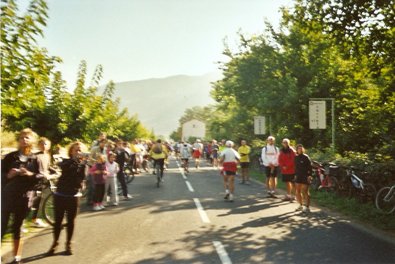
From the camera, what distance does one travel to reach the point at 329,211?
1067 cm

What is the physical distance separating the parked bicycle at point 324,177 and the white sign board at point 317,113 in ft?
8.40

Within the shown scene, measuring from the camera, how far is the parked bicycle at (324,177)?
45.2 ft

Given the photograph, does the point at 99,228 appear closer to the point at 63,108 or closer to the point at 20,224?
the point at 20,224

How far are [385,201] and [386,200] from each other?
58 mm

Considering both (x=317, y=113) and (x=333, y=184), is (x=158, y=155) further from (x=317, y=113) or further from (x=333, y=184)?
(x=317, y=113)

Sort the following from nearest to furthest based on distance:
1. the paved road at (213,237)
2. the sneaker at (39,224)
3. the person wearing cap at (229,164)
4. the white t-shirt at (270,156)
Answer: the paved road at (213,237)
the sneaker at (39,224)
the person wearing cap at (229,164)
the white t-shirt at (270,156)

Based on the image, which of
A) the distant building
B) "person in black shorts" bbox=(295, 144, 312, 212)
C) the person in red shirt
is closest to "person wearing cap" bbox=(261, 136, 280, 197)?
the person in red shirt

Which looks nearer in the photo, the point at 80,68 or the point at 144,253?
the point at 144,253

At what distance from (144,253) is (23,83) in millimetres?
3523

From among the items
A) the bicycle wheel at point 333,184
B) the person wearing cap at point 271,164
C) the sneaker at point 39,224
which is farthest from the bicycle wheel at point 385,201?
the sneaker at point 39,224

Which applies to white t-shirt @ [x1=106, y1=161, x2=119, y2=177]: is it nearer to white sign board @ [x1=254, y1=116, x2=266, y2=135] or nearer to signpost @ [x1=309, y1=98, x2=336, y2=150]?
signpost @ [x1=309, y1=98, x2=336, y2=150]

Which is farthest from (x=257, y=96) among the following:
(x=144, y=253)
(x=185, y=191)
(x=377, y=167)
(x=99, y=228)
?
(x=144, y=253)

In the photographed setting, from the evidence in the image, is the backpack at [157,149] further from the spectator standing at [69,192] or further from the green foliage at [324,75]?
the spectator standing at [69,192]

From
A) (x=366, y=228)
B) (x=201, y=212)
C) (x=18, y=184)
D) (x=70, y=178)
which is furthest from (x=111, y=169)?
(x=366, y=228)
